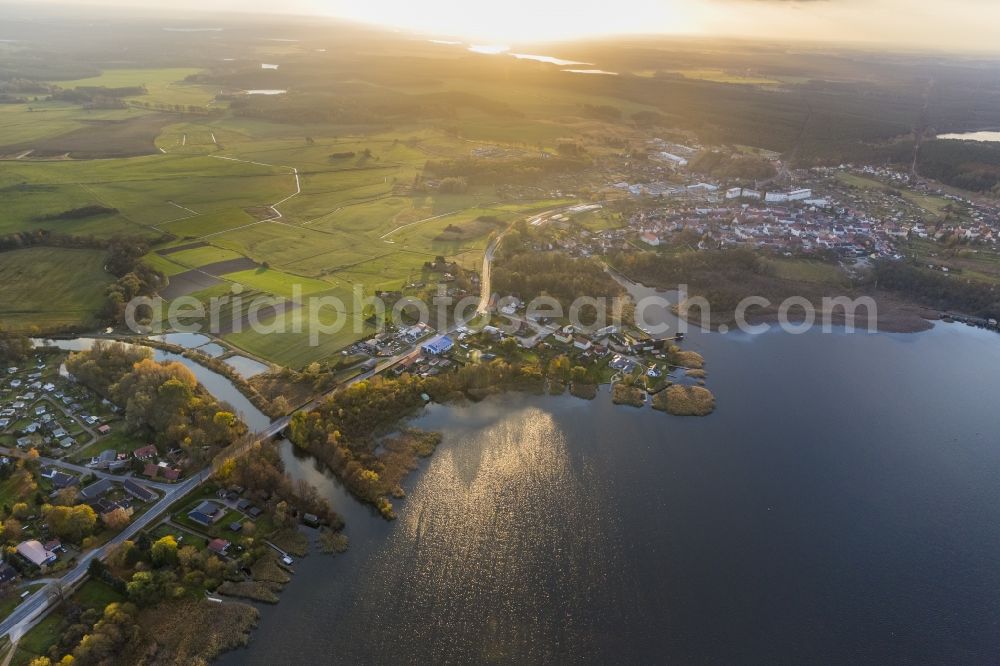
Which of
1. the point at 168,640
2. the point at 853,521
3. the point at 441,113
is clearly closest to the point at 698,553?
the point at 853,521

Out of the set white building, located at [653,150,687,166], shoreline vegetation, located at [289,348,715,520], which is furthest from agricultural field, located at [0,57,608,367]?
white building, located at [653,150,687,166]

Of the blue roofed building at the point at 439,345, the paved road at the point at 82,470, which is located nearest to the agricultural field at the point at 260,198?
the blue roofed building at the point at 439,345

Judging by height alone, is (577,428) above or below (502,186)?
below

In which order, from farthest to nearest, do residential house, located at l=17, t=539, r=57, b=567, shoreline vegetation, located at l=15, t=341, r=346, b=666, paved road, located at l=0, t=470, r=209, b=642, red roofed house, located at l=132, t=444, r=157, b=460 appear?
red roofed house, located at l=132, t=444, r=157, b=460
residential house, located at l=17, t=539, r=57, b=567
paved road, located at l=0, t=470, r=209, b=642
shoreline vegetation, located at l=15, t=341, r=346, b=666

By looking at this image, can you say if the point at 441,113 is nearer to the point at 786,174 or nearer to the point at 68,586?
the point at 786,174

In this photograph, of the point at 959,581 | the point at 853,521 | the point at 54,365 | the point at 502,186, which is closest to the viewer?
the point at 959,581

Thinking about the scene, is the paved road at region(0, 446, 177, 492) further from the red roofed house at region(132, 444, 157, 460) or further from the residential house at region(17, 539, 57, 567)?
the residential house at region(17, 539, 57, 567)
